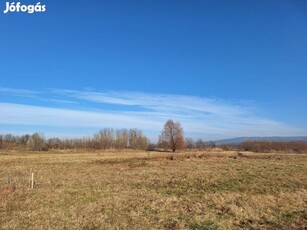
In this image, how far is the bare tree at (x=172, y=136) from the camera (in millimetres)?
99750

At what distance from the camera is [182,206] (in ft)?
44.6

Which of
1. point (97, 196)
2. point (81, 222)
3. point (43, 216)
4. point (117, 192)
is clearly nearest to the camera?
point (81, 222)

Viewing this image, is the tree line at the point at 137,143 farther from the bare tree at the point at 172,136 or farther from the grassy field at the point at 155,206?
the grassy field at the point at 155,206

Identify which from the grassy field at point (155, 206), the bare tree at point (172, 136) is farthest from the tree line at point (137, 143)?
the grassy field at point (155, 206)

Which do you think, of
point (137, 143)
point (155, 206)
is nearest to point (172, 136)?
point (137, 143)

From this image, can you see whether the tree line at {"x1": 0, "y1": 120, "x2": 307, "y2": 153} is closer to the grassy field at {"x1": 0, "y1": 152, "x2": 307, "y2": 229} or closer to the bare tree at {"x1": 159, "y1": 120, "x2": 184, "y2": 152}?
the bare tree at {"x1": 159, "y1": 120, "x2": 184, "y2": 152}

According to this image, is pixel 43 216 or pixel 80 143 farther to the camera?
pixel 80 143

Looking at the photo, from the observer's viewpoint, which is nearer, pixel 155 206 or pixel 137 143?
pixel 155 206

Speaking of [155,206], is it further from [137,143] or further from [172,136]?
[137,143]

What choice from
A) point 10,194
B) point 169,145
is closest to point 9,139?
point 169,145

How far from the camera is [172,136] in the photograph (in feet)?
332

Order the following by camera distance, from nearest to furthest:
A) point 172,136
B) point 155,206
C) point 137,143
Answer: point 155,206
point 172,136
point 137,143

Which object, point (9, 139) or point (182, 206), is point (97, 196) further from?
point (9, 139)

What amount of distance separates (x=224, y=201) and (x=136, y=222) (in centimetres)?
501
